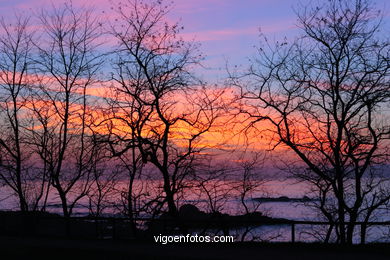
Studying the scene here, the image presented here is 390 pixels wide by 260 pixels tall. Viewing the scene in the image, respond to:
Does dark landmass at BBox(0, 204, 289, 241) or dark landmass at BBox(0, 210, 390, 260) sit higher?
dark landmass at BBox(0, 204, 289, 241)

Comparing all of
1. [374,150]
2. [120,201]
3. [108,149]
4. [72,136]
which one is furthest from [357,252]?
[72,136]

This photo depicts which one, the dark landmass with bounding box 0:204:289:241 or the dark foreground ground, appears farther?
the dark landmass with bounding box 0:204:289:241

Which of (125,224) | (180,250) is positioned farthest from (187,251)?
(125,224)

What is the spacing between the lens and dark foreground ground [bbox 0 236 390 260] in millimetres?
13586

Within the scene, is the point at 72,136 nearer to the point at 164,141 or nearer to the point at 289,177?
the point at 164,141

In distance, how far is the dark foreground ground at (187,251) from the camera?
13586 mm

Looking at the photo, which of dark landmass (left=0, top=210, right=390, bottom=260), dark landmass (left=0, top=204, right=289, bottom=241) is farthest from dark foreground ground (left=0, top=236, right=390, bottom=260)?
dark landmass (left=0, top=204, right=289, bottom=241)

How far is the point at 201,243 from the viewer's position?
1647 cm

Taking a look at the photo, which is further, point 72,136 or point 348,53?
point 72,136

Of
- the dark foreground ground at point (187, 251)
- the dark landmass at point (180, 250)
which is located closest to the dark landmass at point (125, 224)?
the dark landmass at point (180, 250)

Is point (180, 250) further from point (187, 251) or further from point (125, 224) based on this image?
point (125, 224)

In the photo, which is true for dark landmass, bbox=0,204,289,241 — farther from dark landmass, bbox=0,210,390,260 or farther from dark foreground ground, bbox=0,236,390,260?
dark foreground ground, bbox=0,236,390,260

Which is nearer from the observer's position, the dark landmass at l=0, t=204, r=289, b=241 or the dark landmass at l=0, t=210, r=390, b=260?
the dark landmass at l=0, t=210, r=390, b=260

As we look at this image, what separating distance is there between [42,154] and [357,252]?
63.1ft
